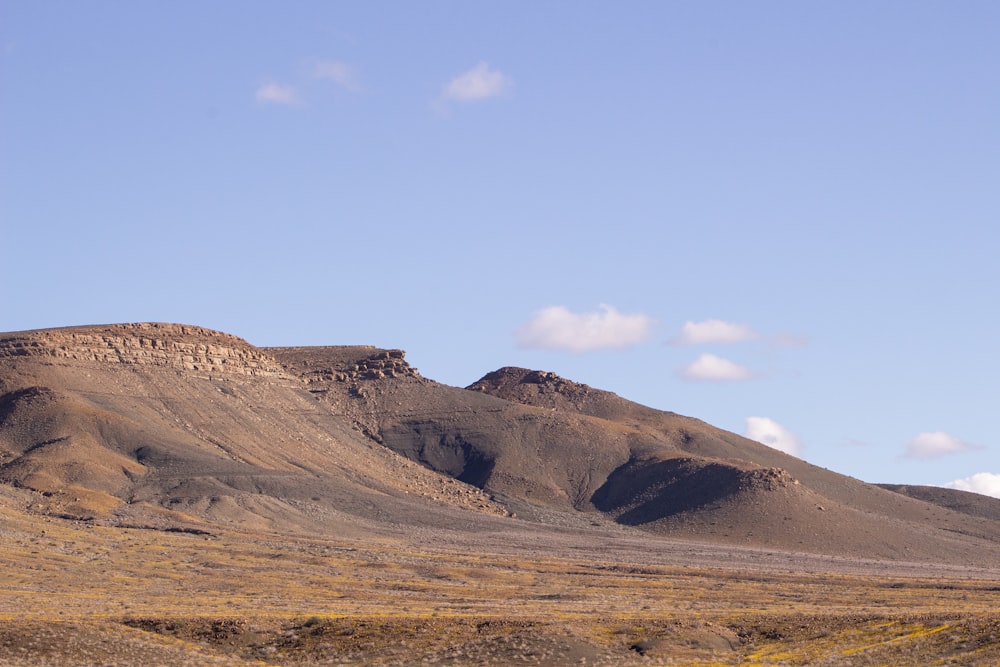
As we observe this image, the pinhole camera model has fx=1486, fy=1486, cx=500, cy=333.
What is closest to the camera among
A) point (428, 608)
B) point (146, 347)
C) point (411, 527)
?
point (428, 608)

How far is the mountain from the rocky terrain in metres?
0.39

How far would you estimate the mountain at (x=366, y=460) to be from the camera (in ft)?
411

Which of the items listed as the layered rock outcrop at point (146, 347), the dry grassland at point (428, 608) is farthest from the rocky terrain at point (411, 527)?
the layered rock outcrop at point (146, 347)

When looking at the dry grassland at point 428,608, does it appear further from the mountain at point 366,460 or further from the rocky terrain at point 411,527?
the mountain at point 366,460

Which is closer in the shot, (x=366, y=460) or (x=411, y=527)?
(x=411, y=527)

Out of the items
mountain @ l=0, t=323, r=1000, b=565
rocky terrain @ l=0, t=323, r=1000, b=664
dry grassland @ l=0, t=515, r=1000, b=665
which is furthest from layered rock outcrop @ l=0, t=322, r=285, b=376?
dry grassland @ l=0, t=515, r=1000, b=665

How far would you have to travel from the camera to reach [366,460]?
15412 cm

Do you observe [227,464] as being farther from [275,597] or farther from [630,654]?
[630,654]

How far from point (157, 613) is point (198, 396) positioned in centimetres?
9559

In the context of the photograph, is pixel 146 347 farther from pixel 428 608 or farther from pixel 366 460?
pixel 428 608

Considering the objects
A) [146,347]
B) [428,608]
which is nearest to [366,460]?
[146,347]

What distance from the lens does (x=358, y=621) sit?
55562 mm

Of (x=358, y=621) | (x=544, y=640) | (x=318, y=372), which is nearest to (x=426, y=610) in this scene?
(x=358, y=621)

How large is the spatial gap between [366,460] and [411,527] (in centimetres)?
2853
